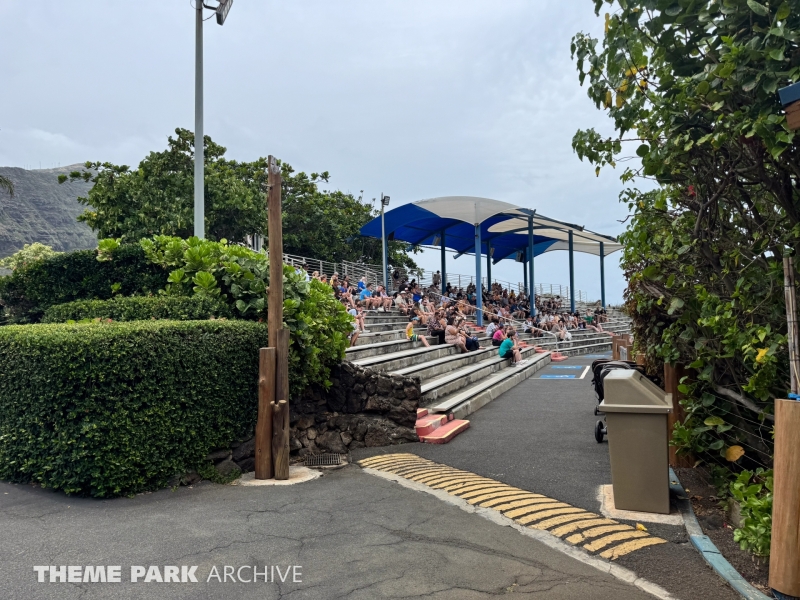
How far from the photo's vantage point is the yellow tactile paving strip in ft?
14.8

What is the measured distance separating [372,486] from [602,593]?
300cm

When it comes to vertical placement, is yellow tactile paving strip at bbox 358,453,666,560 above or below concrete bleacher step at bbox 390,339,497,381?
below

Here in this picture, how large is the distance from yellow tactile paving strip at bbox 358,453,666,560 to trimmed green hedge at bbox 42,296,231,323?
2782 mm

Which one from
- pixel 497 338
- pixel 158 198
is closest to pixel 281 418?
pixel 497 338

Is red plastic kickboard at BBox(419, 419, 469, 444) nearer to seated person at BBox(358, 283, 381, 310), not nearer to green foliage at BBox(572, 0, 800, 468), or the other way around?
green foliage at BBox(572, 0, 800, 468)

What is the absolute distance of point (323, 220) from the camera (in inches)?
1319

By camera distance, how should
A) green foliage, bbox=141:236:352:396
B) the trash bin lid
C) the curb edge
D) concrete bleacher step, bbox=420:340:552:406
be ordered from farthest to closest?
concrete bleacher step, bbox=420:340:552:406 < green foliage, bbox=141:236:352:396 < the trash bin lid < the curb edge

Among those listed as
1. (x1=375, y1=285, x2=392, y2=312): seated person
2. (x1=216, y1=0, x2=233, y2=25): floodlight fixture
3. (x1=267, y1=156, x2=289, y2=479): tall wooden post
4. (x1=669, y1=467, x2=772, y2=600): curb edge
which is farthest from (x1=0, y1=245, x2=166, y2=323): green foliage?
(x1=375, y1=285, x2=392, y2=312): seated person

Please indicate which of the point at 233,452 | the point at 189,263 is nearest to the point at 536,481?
the point at 233,452

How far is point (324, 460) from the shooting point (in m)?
7.49

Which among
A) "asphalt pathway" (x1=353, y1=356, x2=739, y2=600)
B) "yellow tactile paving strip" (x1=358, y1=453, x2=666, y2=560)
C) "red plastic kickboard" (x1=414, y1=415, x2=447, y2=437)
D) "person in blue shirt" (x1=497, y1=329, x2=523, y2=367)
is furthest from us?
"person in blue shirt" (x1=497, y1=329, x2=523, y2=367)

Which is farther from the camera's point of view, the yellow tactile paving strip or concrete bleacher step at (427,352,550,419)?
concrete bleacher step at (427,352,550,419)

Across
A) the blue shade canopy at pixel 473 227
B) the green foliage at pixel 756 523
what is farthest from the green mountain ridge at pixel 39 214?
the green foliage at pixel 756 523

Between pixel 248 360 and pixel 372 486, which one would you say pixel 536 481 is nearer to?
pixel 372 486
